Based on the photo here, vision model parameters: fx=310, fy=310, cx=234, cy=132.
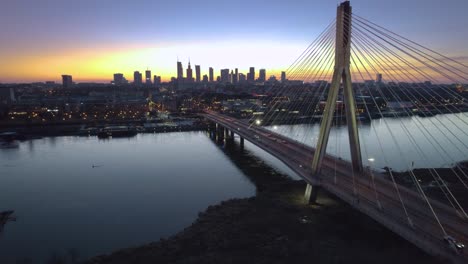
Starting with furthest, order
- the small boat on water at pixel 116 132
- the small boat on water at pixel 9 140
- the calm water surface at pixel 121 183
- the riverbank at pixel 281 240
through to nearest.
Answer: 1. the small boat on water at pixel 116 132
2. the small boat on water at pixel 9 140
3. the calm water surface at pixel 121 183
4. the riverbank at pixel 281 240

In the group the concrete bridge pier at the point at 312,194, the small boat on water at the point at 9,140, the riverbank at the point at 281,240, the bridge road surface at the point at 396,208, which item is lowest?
the small boat on water at the point at 9,140

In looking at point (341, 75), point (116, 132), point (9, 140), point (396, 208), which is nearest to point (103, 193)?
point (341, 75)

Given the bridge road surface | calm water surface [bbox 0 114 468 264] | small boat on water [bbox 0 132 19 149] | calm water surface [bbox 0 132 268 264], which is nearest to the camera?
the bridge road surface

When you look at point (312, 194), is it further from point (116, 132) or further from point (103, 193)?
point (116, 132)

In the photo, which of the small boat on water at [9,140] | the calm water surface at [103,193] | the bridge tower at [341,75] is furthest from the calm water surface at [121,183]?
the bridge tower at [341,75]

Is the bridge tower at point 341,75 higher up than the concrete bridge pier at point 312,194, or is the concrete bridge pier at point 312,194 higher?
the bridge tower at point 341,75

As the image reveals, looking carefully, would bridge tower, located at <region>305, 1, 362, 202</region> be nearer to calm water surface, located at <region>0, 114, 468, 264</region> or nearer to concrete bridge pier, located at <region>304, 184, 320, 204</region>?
concrete bridge pier, located at <region>304, 184, 320, 204</region>

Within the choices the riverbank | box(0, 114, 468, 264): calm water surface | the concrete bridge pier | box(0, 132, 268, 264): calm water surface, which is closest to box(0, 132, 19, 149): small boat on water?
box(0, 114, 468, 264): calm water surface

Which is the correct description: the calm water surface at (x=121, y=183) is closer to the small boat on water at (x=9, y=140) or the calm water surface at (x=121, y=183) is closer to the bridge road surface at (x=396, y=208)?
the small boat on water at (x=9, y=140)

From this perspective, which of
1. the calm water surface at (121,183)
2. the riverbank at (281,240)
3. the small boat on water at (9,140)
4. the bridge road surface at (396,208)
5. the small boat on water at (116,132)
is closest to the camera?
the bridge road surface at (396,208)
